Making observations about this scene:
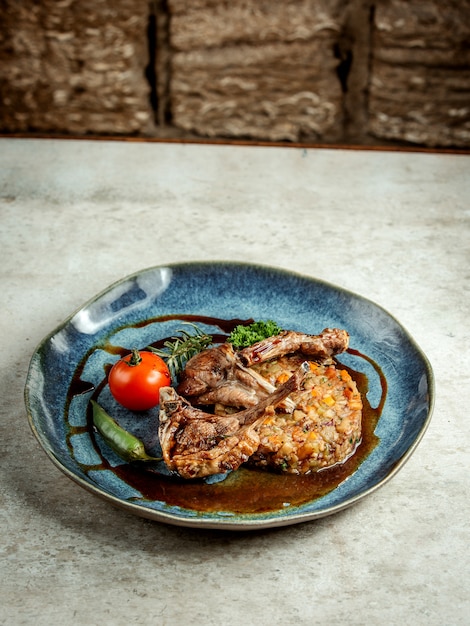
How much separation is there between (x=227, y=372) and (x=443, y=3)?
8.22 ft

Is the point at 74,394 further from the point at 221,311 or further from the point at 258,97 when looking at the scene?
the point at 258,97

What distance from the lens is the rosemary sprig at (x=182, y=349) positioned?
2.13 m

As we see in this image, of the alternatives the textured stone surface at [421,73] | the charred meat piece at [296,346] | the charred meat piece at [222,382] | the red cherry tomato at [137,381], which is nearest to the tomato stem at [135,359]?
the red cherry tomato at [137,381]

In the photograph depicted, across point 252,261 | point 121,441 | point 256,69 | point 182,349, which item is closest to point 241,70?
point 256,69

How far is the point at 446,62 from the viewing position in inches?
146

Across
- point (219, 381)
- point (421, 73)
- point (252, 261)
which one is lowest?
point (252, 261)

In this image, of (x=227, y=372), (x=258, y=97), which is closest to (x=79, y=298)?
(x=227, y=372)

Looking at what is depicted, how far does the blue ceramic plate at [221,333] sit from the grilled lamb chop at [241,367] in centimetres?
14

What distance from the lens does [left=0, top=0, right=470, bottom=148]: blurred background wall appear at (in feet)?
12.0

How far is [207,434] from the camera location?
1765 millimetres

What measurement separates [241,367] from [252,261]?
89 centimetres

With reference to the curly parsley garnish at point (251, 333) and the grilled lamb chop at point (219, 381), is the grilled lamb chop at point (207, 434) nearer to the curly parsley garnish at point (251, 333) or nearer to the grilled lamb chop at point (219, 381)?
the grilled lamb chop at point (219, 381)

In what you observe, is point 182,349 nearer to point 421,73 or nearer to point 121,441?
point 121,441

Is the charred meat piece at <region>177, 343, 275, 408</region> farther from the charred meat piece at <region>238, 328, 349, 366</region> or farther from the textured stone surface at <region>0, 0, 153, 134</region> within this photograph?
the textured stone surface at <region>0, 0, 153, 134</region>
